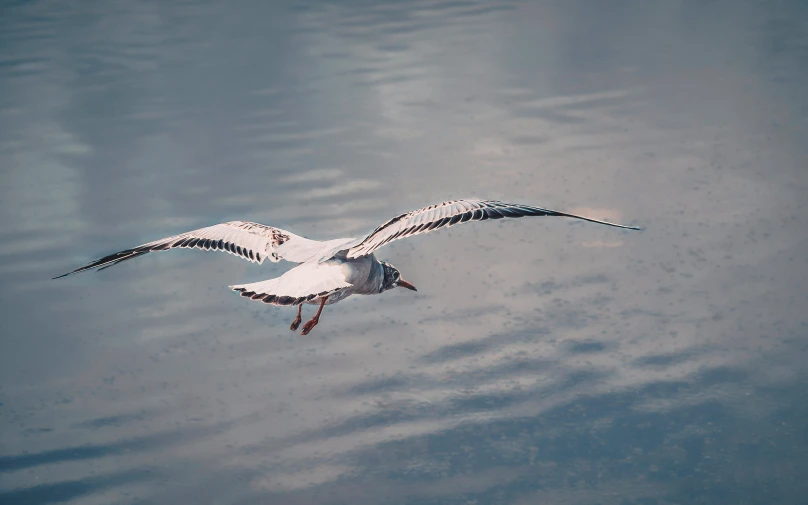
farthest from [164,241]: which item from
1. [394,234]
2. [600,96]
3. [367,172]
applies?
[600,96]

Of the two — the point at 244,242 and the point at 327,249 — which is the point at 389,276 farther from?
the point at 244,242

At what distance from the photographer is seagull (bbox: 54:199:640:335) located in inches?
308

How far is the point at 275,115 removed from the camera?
1731 cm

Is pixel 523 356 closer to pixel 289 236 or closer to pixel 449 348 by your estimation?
pixel 449 348

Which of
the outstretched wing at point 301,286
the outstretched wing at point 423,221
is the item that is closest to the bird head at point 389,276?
the outstretched wing at point 301,286

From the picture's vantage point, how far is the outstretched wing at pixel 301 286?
7.78 m

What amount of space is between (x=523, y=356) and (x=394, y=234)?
3.83m

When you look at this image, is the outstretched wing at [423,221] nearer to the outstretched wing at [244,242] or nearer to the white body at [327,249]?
the white body at [327,249]

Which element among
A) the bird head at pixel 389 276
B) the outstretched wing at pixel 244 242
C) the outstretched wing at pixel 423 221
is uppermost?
the outstretched wing at pixel 423 221

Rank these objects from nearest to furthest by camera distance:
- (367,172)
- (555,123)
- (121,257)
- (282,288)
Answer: (282,288), (121,257), (367,172), (555,123)

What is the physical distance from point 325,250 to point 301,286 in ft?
2.04

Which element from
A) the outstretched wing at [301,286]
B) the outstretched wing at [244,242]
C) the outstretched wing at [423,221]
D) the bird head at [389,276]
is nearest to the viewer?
the outstretched wing at [301,286]

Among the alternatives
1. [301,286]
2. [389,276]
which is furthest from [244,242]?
[301,286]

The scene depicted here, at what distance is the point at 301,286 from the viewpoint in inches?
312
